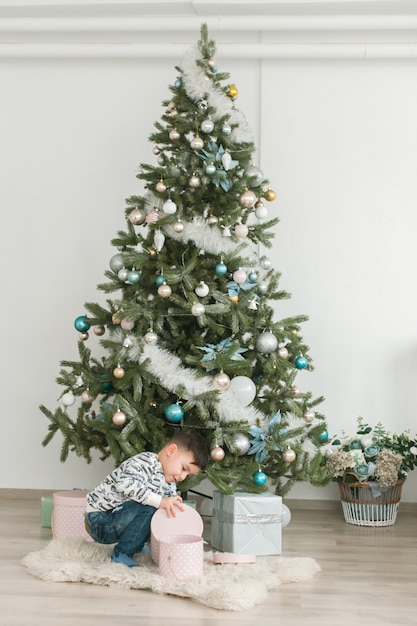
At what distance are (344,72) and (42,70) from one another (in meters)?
1.66

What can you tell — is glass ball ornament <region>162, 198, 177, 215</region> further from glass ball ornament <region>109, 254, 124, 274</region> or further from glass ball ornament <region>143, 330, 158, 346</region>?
glass ball ornament <region>143, 330, 158, 346</region>

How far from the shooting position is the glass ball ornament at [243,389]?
3.46 metres

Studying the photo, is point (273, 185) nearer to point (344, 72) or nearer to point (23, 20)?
point (344, 72)

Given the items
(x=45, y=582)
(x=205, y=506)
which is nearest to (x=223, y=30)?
(x=205, y=506)

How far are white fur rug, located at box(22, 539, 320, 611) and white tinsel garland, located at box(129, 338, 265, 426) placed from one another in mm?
575

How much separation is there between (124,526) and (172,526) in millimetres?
189

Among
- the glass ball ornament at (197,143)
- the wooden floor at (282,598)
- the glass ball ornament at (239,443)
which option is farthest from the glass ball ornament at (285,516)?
the glass ball ornament at (197,143)

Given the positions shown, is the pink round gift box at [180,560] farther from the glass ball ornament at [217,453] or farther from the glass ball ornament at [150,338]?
the glass ball ornament at [150,338]

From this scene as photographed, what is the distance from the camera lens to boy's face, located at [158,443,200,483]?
3131 mm

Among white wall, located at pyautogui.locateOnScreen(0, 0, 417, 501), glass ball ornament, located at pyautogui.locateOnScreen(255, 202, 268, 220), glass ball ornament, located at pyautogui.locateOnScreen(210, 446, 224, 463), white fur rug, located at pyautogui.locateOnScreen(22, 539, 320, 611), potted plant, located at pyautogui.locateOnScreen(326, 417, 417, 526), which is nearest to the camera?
white fur rug, located at pyautogui.locateOnScreen(22, 539, 320, 611)

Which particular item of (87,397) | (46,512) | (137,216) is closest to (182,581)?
(87,397)

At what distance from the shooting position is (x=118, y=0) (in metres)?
4.32

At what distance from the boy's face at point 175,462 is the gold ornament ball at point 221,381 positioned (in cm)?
36

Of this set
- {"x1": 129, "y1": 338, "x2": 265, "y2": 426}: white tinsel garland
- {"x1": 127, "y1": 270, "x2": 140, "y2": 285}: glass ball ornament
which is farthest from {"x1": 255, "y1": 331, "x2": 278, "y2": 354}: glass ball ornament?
{"x1": 127, "y1": 270, "x2": 140, "y2": 285}: glass ball ornament
